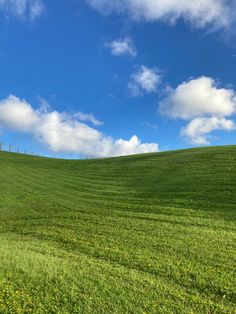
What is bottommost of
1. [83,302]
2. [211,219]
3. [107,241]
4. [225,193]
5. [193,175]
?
[83,302]

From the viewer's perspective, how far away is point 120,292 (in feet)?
33.8

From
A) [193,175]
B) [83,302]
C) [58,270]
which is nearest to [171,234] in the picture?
[58,270]

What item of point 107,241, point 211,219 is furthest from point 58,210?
point 211,219

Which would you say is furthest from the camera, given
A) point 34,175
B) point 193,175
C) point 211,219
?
point 34,175

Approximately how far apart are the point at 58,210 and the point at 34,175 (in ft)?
62.8

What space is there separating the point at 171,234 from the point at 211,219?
4.59 metres

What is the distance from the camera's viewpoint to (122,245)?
1551 centimetres

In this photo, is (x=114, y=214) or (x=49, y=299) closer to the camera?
(x=49, y=299)

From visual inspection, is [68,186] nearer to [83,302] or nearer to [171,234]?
[171,234]

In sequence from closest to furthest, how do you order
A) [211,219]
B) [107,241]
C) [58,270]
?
1. [58,270]
2. [107,241]
3. [211,219]

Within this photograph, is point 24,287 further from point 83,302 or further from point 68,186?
point 68,186

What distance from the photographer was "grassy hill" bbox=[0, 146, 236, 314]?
32.6ft

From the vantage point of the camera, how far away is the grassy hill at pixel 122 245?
995cm

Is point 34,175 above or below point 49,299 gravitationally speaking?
above
